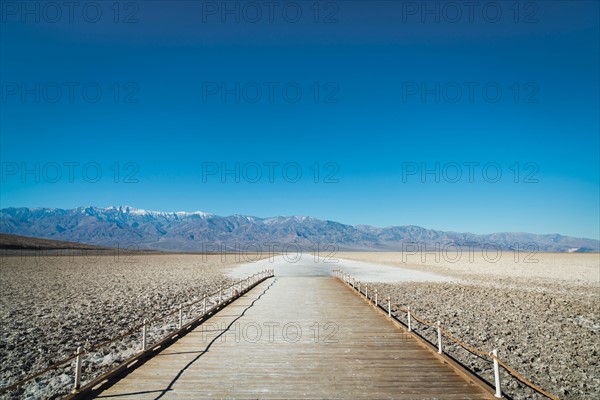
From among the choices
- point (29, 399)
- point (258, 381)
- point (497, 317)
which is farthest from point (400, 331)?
point (29, 399)

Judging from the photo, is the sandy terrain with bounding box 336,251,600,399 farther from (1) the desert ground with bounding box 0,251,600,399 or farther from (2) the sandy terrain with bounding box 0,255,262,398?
(2) the sandy terrain with bounding box 0,255,262,398

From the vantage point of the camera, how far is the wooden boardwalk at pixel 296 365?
7.48 meters

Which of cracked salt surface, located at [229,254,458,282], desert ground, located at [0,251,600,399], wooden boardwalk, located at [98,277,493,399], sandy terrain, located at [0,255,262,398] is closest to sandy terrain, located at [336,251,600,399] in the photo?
desert ground, located at [0,251,600,399]

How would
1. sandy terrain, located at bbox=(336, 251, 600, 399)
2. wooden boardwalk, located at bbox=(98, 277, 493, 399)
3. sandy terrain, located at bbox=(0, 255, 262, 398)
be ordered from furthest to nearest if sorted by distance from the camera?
sandy terrain, located at bbox=(0, 255, 262, 398) → sandy terrain, located at bbox=(336, 251, 600, 399) → wooden boardwalk, located at bbox=(98, 277, 493, 399)

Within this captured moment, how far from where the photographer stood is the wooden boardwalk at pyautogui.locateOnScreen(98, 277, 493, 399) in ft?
24.5

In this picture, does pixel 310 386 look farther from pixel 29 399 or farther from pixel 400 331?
pixel 29 399

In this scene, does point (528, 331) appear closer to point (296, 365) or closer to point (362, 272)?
point (296, 365)

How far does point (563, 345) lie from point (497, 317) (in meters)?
4.71

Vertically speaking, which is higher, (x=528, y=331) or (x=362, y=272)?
(x=528, y=331)

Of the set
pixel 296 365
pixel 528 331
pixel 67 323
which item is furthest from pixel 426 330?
pixel 67 323

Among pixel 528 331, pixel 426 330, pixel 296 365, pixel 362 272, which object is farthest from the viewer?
pixel 362 272

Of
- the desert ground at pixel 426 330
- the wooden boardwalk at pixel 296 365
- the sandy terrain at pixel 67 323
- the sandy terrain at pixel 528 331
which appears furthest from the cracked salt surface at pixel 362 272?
the wooden boardwalk at pixel 296 365

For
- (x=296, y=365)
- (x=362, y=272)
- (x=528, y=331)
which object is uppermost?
(x=296, y=365)

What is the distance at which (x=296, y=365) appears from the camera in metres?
9.14
